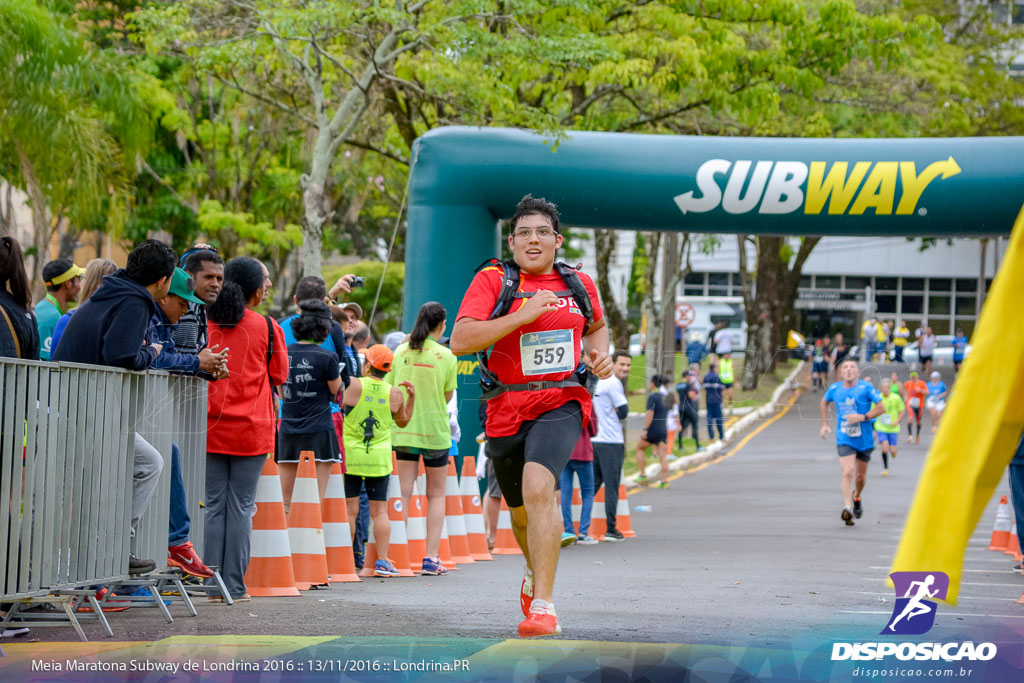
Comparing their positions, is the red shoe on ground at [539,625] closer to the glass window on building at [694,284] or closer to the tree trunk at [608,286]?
the tree trunk at [608,286]

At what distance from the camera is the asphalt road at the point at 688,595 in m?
6.64

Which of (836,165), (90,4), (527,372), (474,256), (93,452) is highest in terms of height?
(90,4)

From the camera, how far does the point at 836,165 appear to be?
13180 millimetres

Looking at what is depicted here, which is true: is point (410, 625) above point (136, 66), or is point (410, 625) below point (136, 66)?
below

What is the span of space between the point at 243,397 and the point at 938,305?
142 feet

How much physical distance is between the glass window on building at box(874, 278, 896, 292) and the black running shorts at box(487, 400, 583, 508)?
1836 inches

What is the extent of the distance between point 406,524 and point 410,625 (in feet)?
13.0

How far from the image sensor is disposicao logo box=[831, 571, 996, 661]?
2.62 m

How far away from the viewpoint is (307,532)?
9.05 m

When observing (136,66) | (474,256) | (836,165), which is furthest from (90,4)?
(836,165)

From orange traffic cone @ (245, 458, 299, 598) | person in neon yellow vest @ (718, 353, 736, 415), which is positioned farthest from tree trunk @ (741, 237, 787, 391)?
orange traffic cone @ (245, 458, 299, 598)

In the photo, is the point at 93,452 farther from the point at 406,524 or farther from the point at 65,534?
the point at 406,524

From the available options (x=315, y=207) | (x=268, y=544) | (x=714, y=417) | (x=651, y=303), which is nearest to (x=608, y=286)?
(x=651, y=303)

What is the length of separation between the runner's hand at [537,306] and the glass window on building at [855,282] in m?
45.8
